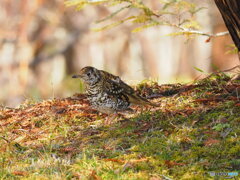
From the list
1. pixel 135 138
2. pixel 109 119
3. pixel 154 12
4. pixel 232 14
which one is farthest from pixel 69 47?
pixel 135 138

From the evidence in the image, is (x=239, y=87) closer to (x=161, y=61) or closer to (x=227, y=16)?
(x=227, y=16)

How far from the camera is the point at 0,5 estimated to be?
78.1 ft

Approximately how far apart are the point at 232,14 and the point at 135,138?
72.7 inches

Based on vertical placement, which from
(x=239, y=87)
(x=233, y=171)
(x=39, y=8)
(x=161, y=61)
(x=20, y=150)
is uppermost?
(x=39, y=8)

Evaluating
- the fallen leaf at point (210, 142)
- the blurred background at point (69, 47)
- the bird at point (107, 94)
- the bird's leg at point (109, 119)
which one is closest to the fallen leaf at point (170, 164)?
the fallen leaf at point (210, 142)

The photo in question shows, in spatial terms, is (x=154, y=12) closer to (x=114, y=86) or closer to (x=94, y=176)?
(x=114, y=86)

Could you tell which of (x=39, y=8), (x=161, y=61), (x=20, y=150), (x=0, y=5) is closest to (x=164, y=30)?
(x=161, y=61)

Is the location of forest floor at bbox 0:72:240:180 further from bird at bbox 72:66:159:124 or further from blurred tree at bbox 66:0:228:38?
blurred tree at bbox 66:0:228:38

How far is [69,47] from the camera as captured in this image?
27125 mm

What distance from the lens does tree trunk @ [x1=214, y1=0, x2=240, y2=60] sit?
5.46m

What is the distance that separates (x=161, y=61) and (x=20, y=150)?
20177 millimetres

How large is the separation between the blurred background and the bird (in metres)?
15.3

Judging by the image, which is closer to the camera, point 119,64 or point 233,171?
point 233,171

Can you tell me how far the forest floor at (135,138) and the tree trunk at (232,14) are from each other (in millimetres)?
714
